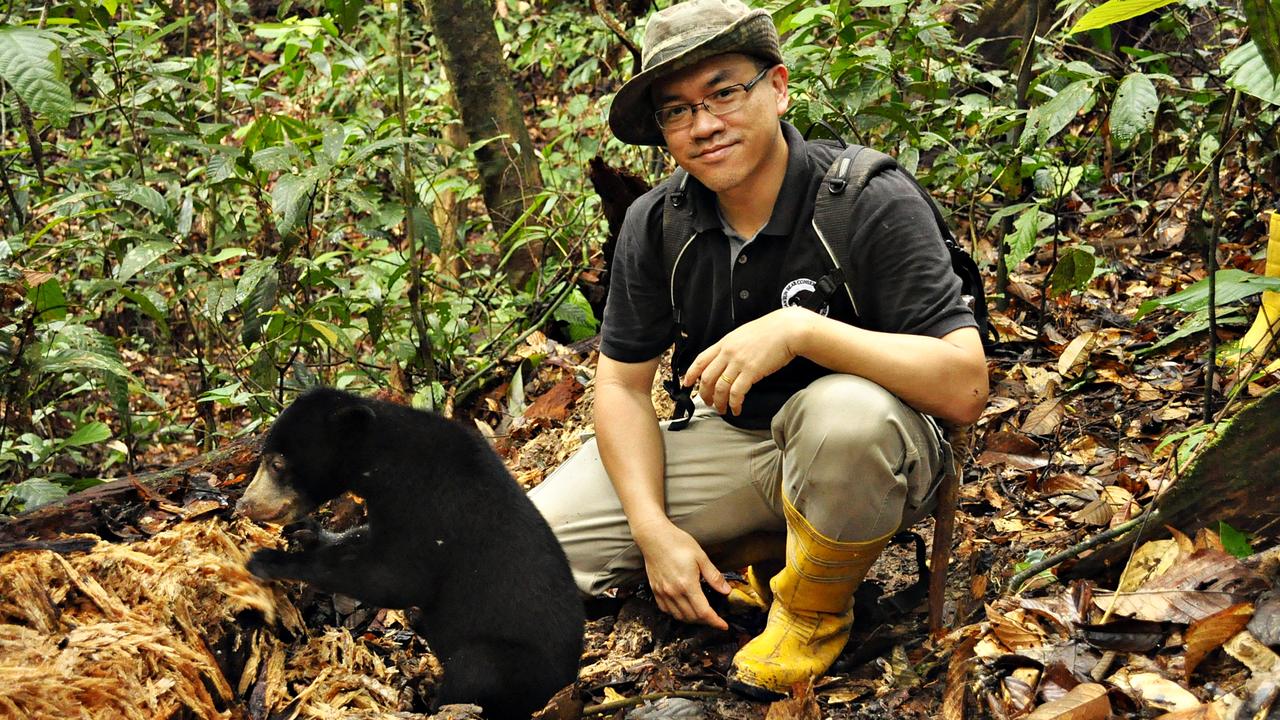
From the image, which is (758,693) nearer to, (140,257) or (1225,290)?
(1225,290)

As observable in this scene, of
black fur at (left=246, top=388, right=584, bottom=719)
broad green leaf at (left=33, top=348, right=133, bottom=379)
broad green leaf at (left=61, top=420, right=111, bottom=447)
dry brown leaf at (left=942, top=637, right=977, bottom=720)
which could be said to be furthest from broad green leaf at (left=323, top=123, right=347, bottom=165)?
dry brown leaf at (left=942, top=637, right=977, bottom=720)

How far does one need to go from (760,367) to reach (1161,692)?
1215mm

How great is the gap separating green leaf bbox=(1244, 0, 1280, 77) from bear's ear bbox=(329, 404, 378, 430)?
261 cm

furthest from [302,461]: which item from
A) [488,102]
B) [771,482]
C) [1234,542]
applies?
[488,102]

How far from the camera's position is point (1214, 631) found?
2457mm

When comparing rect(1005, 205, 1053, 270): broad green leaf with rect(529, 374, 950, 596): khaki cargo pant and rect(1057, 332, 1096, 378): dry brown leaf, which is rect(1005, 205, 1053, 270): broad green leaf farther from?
rect(529, 374, 950, 596): khaki cargo pant

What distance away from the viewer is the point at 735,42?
10.1 ft

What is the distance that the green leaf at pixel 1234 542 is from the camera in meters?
2.71

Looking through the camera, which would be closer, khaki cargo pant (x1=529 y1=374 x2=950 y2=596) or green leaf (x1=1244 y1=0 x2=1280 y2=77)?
green leaf (x1=1244 y1=0 x2=1280 y2=77)

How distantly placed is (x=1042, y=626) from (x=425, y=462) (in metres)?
1.86

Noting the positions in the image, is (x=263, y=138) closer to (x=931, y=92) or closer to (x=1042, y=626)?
(x=931, y=92)

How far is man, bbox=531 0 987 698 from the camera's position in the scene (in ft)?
9.60

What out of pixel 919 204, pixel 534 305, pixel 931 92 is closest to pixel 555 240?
pixel 534 305

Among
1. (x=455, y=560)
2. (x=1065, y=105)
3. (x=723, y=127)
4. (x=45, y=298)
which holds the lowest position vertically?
(x=455, y=560)
